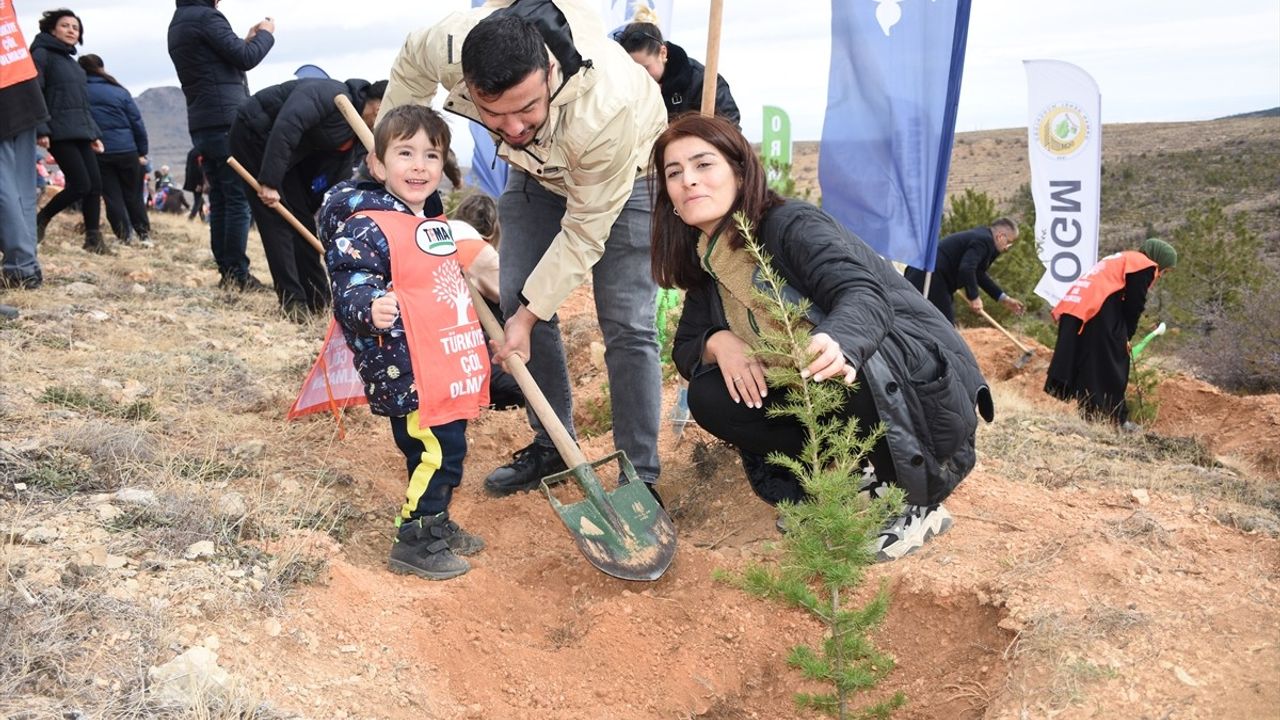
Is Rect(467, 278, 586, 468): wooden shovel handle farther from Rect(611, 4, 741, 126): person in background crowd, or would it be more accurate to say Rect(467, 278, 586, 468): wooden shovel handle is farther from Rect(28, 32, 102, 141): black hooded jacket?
Rect(28, 32, 102, 141): black hooded jacket

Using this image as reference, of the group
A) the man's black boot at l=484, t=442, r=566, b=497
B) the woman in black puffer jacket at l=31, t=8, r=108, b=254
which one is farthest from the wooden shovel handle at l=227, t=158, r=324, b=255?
the man's black boot at l=484, t=442, r=566, b=497

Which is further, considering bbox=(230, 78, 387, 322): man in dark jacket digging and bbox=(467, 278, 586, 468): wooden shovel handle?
bbox=(230, 78, 387, 322): man in dark jacket digging

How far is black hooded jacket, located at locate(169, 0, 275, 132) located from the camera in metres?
6.32

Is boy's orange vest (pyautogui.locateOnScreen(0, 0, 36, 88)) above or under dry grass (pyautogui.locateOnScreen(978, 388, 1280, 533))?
above

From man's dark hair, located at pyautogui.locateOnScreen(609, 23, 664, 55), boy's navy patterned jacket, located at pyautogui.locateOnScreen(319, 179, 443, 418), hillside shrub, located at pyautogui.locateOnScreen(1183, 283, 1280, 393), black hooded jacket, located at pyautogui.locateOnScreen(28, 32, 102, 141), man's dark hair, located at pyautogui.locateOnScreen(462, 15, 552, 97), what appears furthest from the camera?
hillside shrub, located at pyautogui.locateOnScreen(1183, 283, 1280, 393)

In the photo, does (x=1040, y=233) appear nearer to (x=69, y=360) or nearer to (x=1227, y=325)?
(x=1227, y=325)

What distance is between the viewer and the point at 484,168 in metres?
8.20

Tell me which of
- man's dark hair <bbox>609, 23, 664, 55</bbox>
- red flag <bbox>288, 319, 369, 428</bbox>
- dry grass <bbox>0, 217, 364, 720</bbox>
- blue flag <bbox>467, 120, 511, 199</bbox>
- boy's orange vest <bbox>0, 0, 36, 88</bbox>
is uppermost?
boy's orange vest <bbox>0, 0, 36, 88</bbox>

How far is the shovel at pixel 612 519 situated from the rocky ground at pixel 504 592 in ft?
0.37

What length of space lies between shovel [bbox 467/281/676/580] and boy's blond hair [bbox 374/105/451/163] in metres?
0.54

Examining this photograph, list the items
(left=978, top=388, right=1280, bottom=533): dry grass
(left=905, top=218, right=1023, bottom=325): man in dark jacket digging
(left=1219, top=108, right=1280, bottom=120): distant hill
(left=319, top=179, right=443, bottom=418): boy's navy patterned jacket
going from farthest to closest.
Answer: (left=1219, top=108, right=1280, bottom=120): distant hill < (left=905, top=218, right=1023, bottom=325): man in dark jacket digging < (left=978, top=388, right=1280, bottom=533): dry grass < (left=319, top=179, right=443, bottom=418): boy's navy patterned jacket

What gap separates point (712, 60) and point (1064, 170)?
18.8 ft

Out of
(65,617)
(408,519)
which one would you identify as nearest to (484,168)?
(408,519)

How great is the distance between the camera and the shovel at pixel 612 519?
3.00 metres
